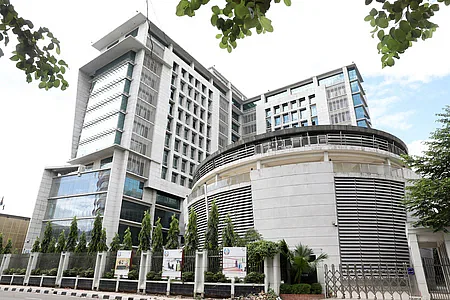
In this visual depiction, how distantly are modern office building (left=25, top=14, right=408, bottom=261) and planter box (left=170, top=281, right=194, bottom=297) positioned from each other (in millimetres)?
6546

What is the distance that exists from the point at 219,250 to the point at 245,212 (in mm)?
6007

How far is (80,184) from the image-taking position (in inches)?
1683

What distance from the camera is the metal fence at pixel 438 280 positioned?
14.2 metres

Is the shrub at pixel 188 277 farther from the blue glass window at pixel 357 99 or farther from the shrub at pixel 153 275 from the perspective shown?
the blue glass window at pixel 357 99

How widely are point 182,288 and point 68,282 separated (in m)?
10.5

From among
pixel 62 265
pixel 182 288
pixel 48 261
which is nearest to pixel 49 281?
pixel 62 265

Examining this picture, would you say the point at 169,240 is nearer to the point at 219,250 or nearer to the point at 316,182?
the point at 219,250

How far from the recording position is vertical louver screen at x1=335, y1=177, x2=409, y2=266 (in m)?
18.0

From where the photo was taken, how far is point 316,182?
19750 millimetres

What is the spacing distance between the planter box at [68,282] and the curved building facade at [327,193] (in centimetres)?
1105

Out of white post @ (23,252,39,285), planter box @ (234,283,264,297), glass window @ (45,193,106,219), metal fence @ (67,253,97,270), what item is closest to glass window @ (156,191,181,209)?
glass window @ (45,193,106,219)

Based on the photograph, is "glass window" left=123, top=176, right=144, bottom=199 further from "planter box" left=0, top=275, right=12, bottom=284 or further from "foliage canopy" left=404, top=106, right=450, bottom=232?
"foliage canopy" left=404, top=106, right=450, bottom=232

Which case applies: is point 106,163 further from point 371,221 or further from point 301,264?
point 371,221

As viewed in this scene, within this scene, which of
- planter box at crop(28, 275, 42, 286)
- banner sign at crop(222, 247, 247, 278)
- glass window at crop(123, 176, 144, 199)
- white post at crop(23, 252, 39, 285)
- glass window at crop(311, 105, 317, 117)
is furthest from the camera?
glass window at crop(311, 105, 317, 117)
